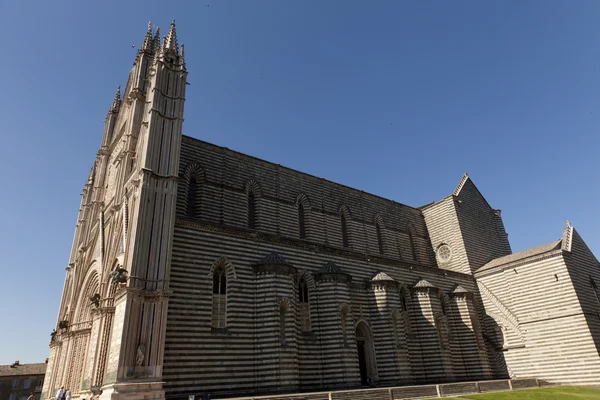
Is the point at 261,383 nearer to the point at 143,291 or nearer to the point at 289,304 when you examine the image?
the point at 289,304

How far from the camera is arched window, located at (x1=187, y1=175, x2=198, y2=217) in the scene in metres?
20.8

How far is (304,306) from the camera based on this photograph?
63.0ft

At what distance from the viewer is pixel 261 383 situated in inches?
621

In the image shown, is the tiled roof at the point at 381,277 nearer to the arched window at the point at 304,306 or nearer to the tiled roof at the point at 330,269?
the tiled roof at the point at 330,269

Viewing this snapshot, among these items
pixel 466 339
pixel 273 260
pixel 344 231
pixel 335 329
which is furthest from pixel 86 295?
pixel 466 339

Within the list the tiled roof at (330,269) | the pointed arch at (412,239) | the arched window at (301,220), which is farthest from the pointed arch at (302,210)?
the pointed arch at (412,239)

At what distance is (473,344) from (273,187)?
14781mm

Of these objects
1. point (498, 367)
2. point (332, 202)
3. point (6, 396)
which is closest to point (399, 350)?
point (498, 367)

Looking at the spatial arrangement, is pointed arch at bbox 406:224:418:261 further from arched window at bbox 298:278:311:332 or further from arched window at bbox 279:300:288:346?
arched window at bbox 279:300:288:346

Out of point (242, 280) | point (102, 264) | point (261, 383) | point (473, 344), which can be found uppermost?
point (102, 264)

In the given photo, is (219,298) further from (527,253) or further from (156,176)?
(527,253)

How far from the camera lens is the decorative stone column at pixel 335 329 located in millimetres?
17656

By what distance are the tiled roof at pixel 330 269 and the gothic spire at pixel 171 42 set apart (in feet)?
45.7

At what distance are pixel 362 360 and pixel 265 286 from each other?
6666 mm
